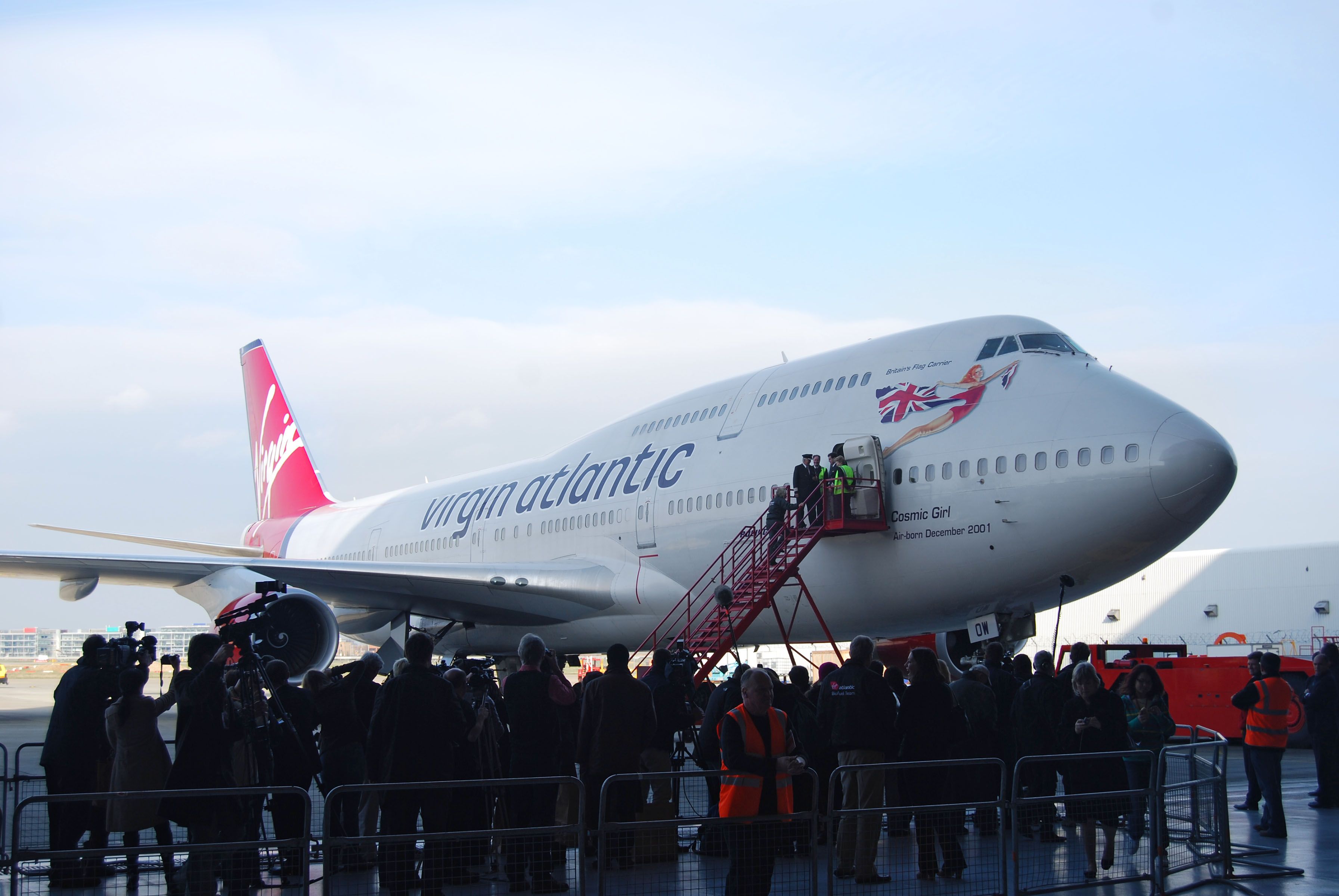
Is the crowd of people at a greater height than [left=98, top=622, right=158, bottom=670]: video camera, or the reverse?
[left=98, top=622, right=158, bottom=670]: video camera

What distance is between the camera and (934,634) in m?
14.8

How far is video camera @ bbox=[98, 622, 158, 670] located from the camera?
705 cm

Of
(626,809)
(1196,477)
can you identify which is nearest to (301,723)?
(626,809)

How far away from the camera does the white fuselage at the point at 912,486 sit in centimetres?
1205

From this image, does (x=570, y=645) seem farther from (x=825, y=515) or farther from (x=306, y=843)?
(x=306, y=843)

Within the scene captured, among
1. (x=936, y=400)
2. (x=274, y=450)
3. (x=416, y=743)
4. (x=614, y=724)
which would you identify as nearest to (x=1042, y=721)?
(x=614, y=724)

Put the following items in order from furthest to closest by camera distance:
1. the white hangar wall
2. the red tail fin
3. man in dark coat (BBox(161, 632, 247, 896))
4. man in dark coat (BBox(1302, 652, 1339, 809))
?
1. the white hangar wall
2. the red tail fin
3. man in dark coat (BBox(1302, 652, 1339, 809))
4. man in dark coat (BBox(161, 632, 247, 896))

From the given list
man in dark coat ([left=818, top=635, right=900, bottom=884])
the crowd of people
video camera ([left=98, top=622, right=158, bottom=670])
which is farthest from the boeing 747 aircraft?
video camera ([left=98, top=622, right=158, bottom=670])

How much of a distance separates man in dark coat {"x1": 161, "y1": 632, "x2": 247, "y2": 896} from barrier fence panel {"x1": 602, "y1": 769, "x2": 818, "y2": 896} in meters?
1.90

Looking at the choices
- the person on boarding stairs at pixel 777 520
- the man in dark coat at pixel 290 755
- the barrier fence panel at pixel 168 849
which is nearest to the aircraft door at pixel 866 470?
the person on boarding stairs at pixel 777 520

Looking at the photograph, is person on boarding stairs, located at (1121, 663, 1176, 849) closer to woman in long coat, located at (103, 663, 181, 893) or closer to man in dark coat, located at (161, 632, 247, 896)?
man in dark coat, located at (161, 632, 247, 896)

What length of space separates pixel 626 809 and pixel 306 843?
9.27 ft

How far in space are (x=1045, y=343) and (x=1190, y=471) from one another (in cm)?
272

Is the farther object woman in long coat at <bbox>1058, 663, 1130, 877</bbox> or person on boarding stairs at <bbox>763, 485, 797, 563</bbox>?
person on boarding stairs at <bbox>763, 485, 797, 563</bbox>
